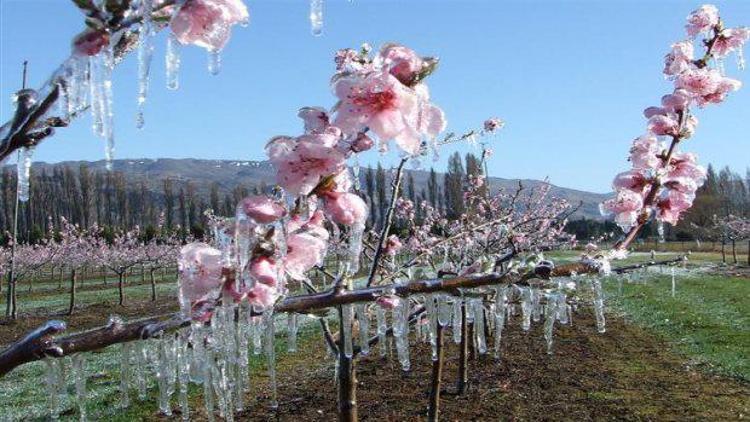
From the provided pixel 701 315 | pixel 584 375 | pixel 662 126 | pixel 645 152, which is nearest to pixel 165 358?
pixel 645 152

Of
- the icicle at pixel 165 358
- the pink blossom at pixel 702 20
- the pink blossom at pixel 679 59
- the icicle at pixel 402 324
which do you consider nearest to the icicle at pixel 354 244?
the icicle at pixel 402 324

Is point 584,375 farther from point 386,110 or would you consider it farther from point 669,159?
point 386,110

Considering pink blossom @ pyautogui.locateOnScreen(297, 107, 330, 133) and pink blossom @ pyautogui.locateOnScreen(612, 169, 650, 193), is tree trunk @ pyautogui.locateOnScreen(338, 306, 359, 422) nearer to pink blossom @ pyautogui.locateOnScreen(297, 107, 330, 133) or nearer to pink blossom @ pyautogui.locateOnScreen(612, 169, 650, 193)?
pink blossom @ pyautogui.locateOnScreen(612, 169, 650, 193)

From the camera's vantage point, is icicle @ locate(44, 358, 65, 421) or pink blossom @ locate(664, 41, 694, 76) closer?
icicle @ locate(44, 358, 65, 421)

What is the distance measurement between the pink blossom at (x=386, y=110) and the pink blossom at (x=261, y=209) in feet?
0.75

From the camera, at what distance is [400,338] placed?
208 cm

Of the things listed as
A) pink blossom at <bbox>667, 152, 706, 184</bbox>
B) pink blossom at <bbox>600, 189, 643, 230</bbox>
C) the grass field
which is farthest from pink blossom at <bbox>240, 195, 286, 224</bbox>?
the grass field

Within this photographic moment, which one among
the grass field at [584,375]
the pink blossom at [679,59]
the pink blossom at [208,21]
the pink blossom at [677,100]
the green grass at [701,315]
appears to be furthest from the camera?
the green grass at [701,315]

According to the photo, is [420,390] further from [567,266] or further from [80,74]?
[80,74]

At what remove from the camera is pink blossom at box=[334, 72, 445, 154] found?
1.34 meters

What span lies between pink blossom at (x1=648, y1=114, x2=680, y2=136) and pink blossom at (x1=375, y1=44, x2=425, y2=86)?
1769 mm

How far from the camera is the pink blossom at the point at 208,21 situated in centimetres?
123

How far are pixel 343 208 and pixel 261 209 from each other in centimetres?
19

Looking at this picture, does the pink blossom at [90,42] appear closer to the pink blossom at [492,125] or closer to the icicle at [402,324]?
the icicle at [402,324]
